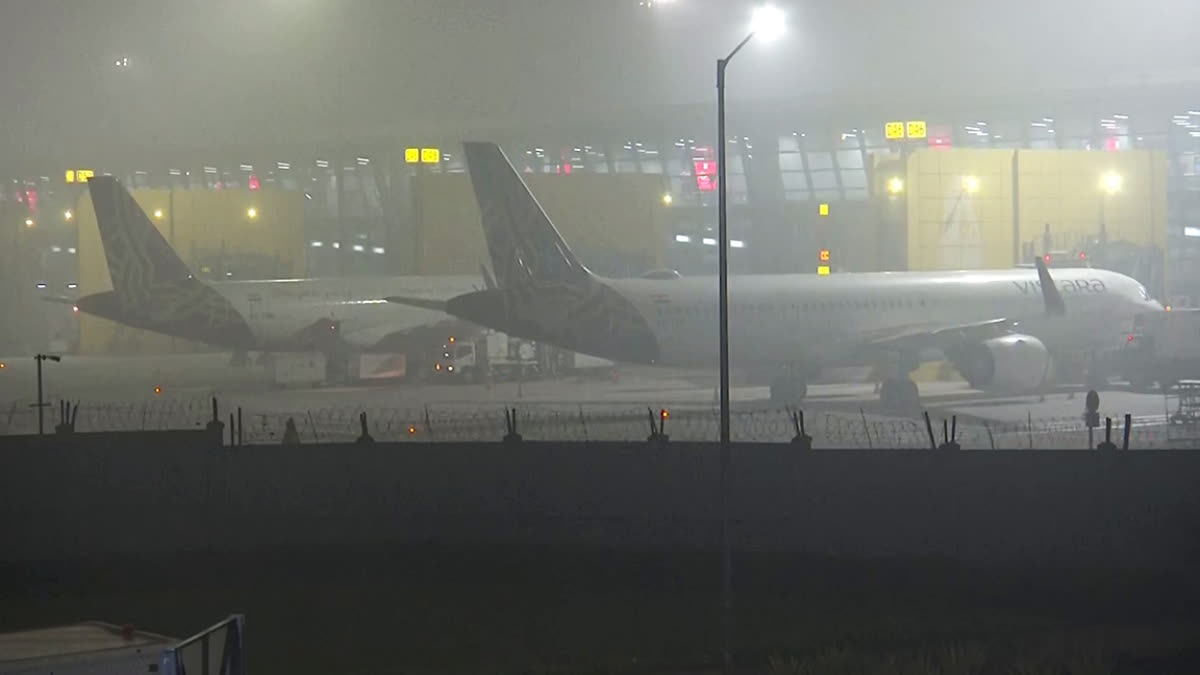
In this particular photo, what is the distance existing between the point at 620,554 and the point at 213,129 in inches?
960

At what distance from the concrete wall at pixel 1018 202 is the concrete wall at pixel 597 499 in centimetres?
1713

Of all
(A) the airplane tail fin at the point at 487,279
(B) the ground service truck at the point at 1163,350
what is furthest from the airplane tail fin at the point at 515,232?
(B) the ground service truck at the point at 1163,350

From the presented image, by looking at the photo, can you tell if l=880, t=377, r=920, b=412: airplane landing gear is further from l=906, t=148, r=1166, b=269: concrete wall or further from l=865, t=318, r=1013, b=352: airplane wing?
l=906, t=148, r=1166, b=269: concrete wall

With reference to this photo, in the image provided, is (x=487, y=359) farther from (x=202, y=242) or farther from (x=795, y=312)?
(x=795, y=312)

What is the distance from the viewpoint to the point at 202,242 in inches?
1539

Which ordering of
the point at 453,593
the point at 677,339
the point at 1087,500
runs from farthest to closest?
the point at 677,339, the point at 1087,500, the point at 453,593

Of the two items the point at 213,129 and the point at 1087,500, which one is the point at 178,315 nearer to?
the point at 213,129

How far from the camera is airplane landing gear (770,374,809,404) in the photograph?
3734 cm

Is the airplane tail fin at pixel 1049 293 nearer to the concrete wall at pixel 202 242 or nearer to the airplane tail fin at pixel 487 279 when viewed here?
the airplane tail fin at pixel 487 279

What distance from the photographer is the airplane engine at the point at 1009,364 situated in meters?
35.2

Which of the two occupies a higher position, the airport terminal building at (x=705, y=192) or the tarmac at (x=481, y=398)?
the airport terminal building at (x=705, y=192)

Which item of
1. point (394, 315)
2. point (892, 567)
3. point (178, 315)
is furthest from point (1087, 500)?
point (178, 315)

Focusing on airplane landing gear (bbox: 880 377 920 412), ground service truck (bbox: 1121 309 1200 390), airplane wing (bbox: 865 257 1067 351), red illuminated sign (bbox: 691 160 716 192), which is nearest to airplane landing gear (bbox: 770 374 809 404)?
airplane wing (bbox: 865 257 1067 351)

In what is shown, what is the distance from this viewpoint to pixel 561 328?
117 ft
